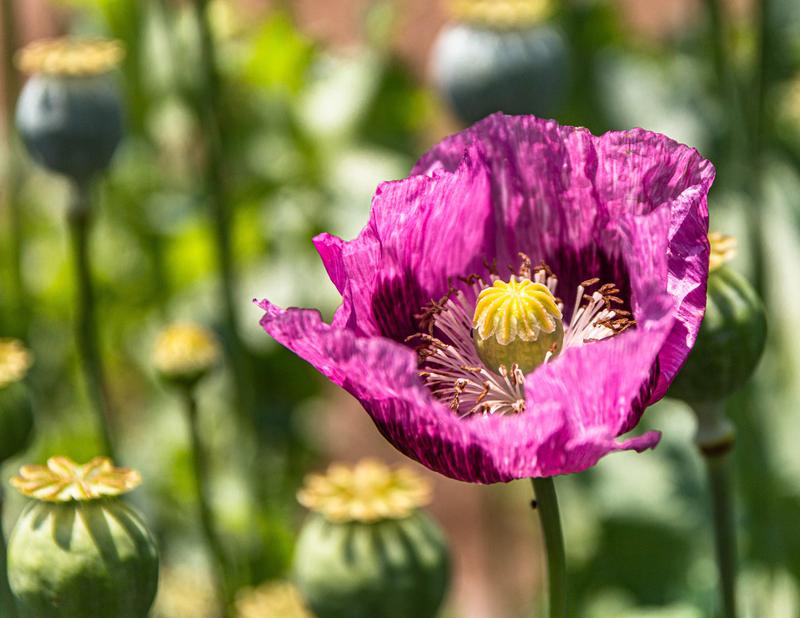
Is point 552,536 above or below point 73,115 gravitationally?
below

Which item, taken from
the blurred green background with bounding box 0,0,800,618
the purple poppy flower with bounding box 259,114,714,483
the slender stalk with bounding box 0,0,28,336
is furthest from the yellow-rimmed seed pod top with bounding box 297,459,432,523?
the slender stalk with bounding box 0,0,28,336

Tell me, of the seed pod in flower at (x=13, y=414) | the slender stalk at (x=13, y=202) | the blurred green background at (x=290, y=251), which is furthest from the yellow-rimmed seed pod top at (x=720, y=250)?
the slender stalk at (x=13, y=202)

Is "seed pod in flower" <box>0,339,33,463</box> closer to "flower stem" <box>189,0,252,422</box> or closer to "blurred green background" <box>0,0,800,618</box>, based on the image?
"flower stem" <box>189,0,252,422</box>

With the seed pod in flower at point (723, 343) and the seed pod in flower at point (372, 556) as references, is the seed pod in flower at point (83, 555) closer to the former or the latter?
the seed pod in flower at point (372, 556)

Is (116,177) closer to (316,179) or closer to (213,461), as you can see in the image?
(316,179)

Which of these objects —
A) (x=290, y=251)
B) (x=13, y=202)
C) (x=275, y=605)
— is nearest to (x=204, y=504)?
(x=275, y=605)

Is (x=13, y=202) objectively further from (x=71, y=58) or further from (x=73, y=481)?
(x=73, y=481)
